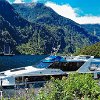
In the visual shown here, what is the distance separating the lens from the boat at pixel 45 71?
30906mm

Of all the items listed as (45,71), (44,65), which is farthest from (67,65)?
(45,71)

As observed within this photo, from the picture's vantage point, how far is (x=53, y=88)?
13.2 m

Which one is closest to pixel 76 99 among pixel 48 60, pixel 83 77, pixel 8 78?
pixel 83 77

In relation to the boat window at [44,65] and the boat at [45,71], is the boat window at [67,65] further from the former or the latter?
the boat window at [44,65]

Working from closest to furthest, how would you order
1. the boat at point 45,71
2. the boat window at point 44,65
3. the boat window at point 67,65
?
the boat at point 45,71
the boat window at point 44,65
the boat window at point 67,65

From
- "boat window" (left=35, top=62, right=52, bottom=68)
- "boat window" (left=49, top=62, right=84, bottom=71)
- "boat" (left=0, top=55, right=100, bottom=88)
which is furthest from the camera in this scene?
"boat window" (left=49, top=62, right=84, bottom=71)

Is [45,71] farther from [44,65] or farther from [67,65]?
[67,65]

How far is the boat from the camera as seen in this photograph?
30.9 meters

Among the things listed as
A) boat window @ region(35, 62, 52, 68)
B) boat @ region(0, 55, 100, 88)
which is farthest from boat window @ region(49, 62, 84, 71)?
boat window @ region(35, 62, 52, 68)

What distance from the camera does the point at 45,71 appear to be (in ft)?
107

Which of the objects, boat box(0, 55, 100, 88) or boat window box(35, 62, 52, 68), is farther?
boat window box(35, 62, 52, 68)

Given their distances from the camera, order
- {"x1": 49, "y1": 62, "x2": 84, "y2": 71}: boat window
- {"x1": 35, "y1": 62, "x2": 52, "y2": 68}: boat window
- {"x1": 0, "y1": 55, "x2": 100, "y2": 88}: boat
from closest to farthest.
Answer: {"x1": 0, "y1": 55, "x2": 100, "y2": 88}: boat → {"x1": 35, "y1": 62, "x2": 52, "y2": 68}: boat window → {"x1": 49, "y1": 62, "x2": 84, "y2": 71}: boat window

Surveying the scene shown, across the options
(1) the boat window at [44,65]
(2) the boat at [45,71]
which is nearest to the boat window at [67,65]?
(2) the boat at [45,71]

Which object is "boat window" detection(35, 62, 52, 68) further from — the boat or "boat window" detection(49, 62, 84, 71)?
"boat window" detection(49, 62, 84, 71)
